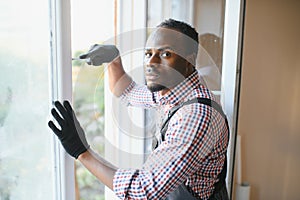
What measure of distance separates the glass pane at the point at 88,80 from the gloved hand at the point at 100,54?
0.02m

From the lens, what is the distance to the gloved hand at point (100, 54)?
96cm

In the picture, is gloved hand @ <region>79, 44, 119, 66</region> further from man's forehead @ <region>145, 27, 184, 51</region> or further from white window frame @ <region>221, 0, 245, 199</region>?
white window frame @ <region>221, 0, 245, 199</region>

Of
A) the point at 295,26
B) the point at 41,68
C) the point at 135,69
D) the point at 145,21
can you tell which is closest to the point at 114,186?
the point at 41,68

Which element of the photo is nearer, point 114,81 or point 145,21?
point 114,81

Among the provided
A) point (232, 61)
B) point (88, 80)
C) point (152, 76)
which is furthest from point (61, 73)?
point (232, 61)

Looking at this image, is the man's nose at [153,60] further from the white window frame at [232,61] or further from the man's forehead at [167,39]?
the white window frame at [232,61]

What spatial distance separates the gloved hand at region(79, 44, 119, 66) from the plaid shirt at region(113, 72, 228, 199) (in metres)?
0.25

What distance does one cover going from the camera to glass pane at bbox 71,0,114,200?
944mm

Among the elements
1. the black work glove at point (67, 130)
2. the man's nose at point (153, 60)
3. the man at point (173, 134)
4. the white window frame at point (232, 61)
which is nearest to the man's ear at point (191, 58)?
the man at point (173, 134)

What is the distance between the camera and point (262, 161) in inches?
85.3

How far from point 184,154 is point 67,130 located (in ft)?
0.93

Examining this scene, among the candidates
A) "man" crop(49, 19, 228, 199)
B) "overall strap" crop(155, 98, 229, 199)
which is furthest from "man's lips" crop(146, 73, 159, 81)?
"overall strap" crop(155, 98, 229, 199)

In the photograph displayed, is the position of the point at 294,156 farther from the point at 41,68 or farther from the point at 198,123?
the point at 41,68

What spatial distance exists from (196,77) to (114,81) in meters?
0.35
